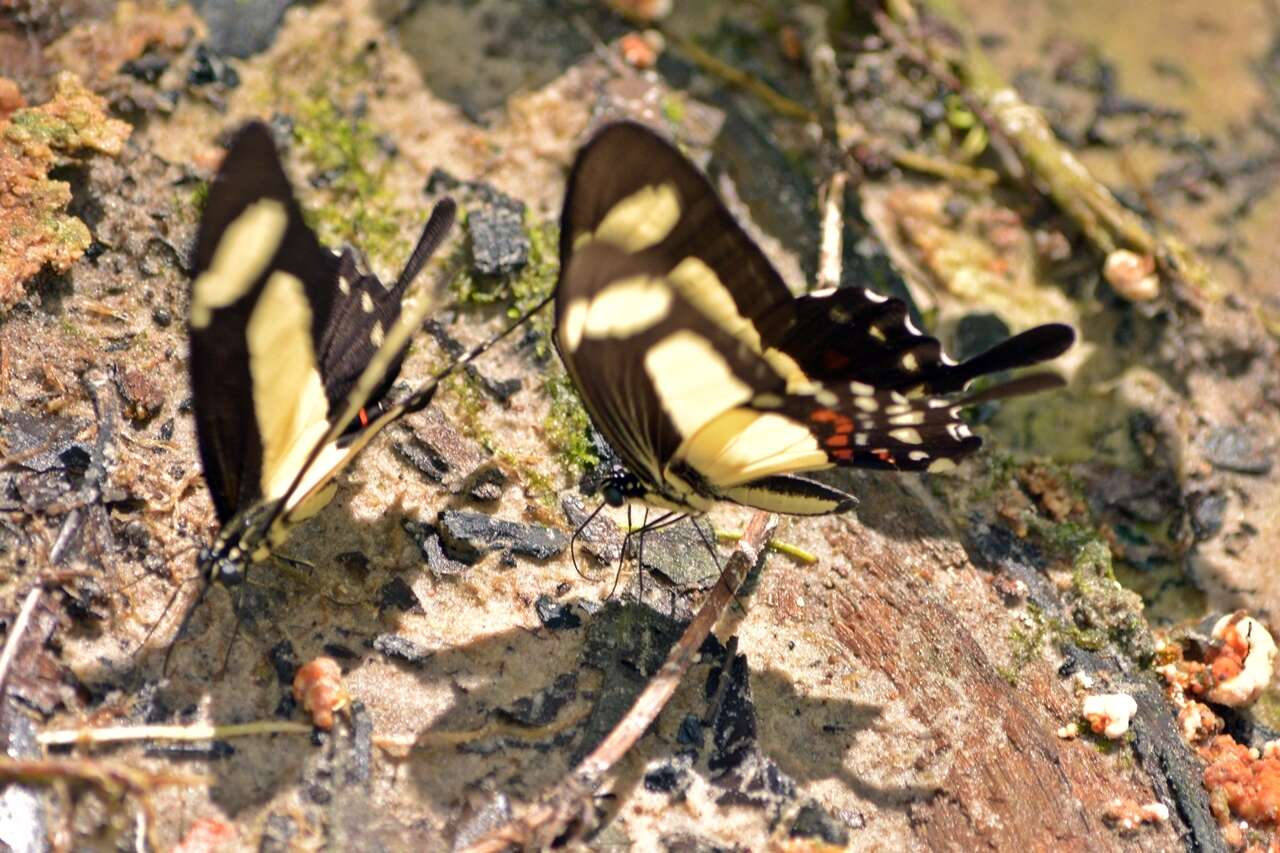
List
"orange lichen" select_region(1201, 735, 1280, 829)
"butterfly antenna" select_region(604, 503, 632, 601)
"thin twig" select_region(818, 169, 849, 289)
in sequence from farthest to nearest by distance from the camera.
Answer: "thin twig" select_region(818, 169, 849, 289)
"butterfly antenna" select_region(604, 503, 632, 601)
"orange lichen" select_region(1201, 735, 1280, 829)

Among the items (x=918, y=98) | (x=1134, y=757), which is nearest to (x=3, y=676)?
(x=1134, y=757)

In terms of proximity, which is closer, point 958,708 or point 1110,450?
point 958,708

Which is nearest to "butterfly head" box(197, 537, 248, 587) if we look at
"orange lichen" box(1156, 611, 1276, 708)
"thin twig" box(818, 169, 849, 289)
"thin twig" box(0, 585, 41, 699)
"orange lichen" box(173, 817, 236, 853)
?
"thin twig" box(0, 585, 41, 699)

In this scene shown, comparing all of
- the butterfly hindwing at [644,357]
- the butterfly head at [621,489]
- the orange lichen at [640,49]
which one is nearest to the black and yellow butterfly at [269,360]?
the butterfly hindwing at [644,357]

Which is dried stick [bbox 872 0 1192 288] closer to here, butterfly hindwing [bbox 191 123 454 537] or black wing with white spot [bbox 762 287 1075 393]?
black wing with white spot [bbox 762 287 1075 393]

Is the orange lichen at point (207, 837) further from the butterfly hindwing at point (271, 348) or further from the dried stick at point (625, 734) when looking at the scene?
the butterfly hindwing at point (271, 348)

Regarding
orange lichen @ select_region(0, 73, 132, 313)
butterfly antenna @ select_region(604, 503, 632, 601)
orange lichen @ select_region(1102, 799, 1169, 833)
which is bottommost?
orange lichen @ select_region(1102, 799, 1169, 833)

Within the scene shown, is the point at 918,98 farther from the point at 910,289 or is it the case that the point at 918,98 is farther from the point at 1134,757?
the point at 1134,757

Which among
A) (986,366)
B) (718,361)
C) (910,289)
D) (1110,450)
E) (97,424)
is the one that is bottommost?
(1110,450)
